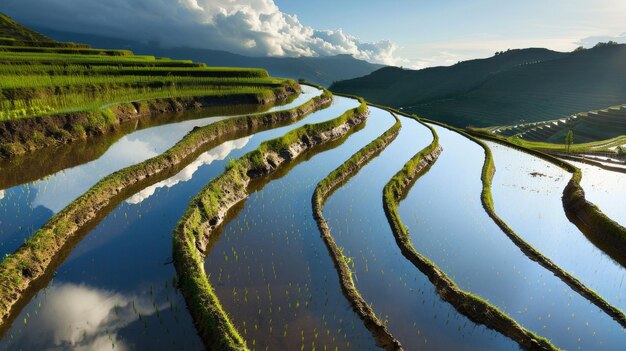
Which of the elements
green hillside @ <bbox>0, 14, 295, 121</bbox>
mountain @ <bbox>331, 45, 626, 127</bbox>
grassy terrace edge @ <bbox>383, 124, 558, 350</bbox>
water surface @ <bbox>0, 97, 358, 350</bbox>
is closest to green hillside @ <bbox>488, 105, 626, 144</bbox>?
mountain @ <bbox>331, 45, 626, 127</bbox>

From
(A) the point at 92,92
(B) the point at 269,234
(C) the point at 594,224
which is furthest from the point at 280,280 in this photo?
(A) the point at 92,92

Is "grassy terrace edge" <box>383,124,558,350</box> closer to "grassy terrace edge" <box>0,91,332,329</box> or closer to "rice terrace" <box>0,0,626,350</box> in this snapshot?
"rice terrace" <box>0,0,626,350</box>

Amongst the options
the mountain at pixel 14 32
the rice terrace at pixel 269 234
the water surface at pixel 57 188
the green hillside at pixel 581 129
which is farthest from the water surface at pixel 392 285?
the mountain at pixel 14 32

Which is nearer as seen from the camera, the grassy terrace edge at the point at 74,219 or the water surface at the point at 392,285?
the grassy terrace edge at the point at 74,219

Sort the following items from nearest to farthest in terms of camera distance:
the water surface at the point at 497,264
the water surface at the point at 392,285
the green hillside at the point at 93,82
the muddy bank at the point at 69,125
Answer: the water surface at the point at 392,285, the water surface at the point at 497,264, the muddy bank at the point at 69,125, the green hillside at the point at 93,82

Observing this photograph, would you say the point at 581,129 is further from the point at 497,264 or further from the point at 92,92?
the point at 92,92

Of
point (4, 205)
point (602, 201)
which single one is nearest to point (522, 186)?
point (602, 201)

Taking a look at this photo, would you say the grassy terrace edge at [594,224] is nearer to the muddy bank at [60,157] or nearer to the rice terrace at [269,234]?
the rice terrace at [269,234]
